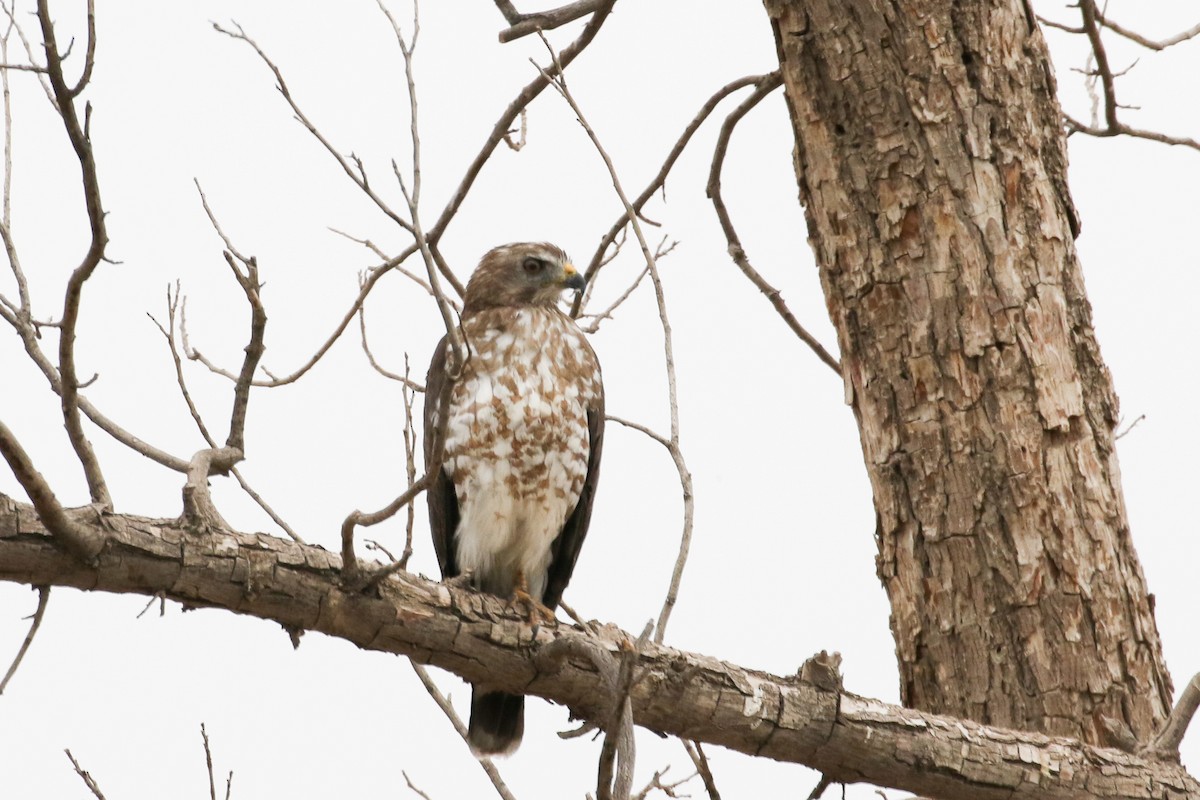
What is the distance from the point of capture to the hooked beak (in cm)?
539

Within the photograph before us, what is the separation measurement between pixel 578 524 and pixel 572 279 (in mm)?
943

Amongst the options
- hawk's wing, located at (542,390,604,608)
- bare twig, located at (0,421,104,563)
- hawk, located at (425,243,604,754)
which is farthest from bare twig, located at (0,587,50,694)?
hawk's wing, located at (542,390,604,608)

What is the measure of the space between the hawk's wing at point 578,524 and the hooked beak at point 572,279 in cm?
45

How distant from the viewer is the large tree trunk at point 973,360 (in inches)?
143

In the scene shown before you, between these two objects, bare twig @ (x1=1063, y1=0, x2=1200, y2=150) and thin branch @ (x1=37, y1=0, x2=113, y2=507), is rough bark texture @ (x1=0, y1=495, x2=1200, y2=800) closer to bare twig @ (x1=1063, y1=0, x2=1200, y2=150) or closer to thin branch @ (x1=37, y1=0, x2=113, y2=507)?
thin branch @ (x1=37, y1=0, x2=113, y2=507)

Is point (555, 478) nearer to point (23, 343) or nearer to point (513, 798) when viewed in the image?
point (513, 798)

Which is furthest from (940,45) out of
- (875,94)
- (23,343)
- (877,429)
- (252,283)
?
(23,343)

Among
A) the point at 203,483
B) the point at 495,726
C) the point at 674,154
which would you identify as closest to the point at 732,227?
the point at 674,154

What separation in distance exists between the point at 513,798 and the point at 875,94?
2.13m

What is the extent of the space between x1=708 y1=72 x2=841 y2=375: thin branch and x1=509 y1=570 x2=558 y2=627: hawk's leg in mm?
1152

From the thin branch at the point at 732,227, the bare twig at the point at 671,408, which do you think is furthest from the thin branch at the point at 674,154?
the bare twig at the point at 671,408

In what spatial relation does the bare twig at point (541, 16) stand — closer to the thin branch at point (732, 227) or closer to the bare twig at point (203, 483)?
the thin branch at point (732, 227)

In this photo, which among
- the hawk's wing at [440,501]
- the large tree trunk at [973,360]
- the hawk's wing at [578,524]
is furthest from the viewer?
the hawk's wing at [578,524]

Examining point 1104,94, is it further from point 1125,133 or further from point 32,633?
point 32,633
